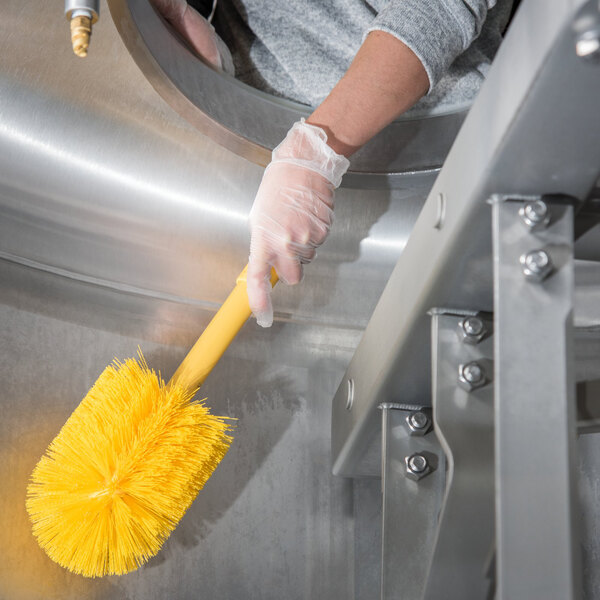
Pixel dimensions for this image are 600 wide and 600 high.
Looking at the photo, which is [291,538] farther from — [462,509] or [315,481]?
[462,509]

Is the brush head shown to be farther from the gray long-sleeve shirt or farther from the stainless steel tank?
the gray long-sleeve shirt

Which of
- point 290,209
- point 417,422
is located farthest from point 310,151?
point 417,422

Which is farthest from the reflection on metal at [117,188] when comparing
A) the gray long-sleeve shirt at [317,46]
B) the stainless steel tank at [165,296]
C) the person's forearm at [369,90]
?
the gray long-sleeve shirt at [317,46]

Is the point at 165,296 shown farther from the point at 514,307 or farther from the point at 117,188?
the point at 514,307

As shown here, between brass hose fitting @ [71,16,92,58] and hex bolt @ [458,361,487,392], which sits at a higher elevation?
brass hose fitting @ [71,16,92,58]

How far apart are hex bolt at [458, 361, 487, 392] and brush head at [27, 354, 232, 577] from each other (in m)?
0.27

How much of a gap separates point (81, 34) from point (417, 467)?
0.43 m

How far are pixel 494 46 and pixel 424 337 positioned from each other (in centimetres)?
55

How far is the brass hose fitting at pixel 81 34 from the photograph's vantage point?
1.40 ft

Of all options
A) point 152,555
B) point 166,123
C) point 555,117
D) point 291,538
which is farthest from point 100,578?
point 555,117

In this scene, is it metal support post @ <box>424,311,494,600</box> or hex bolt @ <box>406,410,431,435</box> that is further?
hex bolt @ <box>406,410,431,435</box>

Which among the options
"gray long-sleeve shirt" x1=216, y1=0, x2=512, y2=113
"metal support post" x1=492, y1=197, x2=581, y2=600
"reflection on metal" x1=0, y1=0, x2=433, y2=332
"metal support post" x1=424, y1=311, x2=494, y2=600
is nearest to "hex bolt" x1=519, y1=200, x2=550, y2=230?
"metal support post" x1=492, y1=197, x2=581, y2=600

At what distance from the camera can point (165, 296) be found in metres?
0.74

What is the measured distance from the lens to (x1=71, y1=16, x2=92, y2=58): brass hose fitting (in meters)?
0.43
